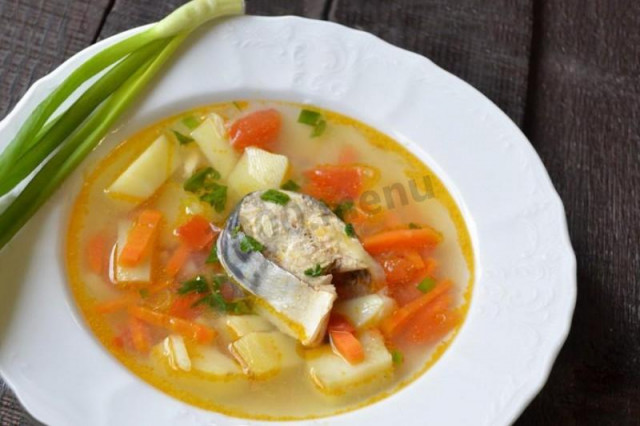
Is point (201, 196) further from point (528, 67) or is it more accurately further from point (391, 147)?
point (528, 67)

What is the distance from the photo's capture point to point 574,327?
3.24 m

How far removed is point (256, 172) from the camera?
320cm

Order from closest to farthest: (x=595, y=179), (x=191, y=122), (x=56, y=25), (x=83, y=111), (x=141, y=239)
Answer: (x=141, y=239) → (x=83, y=111) → (x=191, y=122) → (x=595, y=179) → (x=56, y=25)

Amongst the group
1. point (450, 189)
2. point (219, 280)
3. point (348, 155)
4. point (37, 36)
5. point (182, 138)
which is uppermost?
point (450, 189)

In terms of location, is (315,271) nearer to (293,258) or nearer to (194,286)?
(293,258)

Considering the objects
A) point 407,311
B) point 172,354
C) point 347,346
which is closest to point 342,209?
point 407,311

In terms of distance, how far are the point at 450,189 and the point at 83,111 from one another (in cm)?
132

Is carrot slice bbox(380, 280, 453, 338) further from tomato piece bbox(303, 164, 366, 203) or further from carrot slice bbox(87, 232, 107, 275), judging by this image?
carrot slice bbox(87, 232, 107, 275)

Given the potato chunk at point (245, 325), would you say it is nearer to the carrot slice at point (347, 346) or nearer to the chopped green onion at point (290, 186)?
the carrot slice at point (347, 346)

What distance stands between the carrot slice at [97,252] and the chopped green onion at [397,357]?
3.22ft

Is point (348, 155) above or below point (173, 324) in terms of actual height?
above

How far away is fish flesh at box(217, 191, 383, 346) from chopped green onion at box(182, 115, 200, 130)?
1.41 ft

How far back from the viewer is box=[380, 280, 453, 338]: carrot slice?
2918 millimetres

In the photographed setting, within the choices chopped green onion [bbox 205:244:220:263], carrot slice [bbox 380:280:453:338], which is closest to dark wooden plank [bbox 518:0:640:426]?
carrot slice [bbox 380:280:453:338]
